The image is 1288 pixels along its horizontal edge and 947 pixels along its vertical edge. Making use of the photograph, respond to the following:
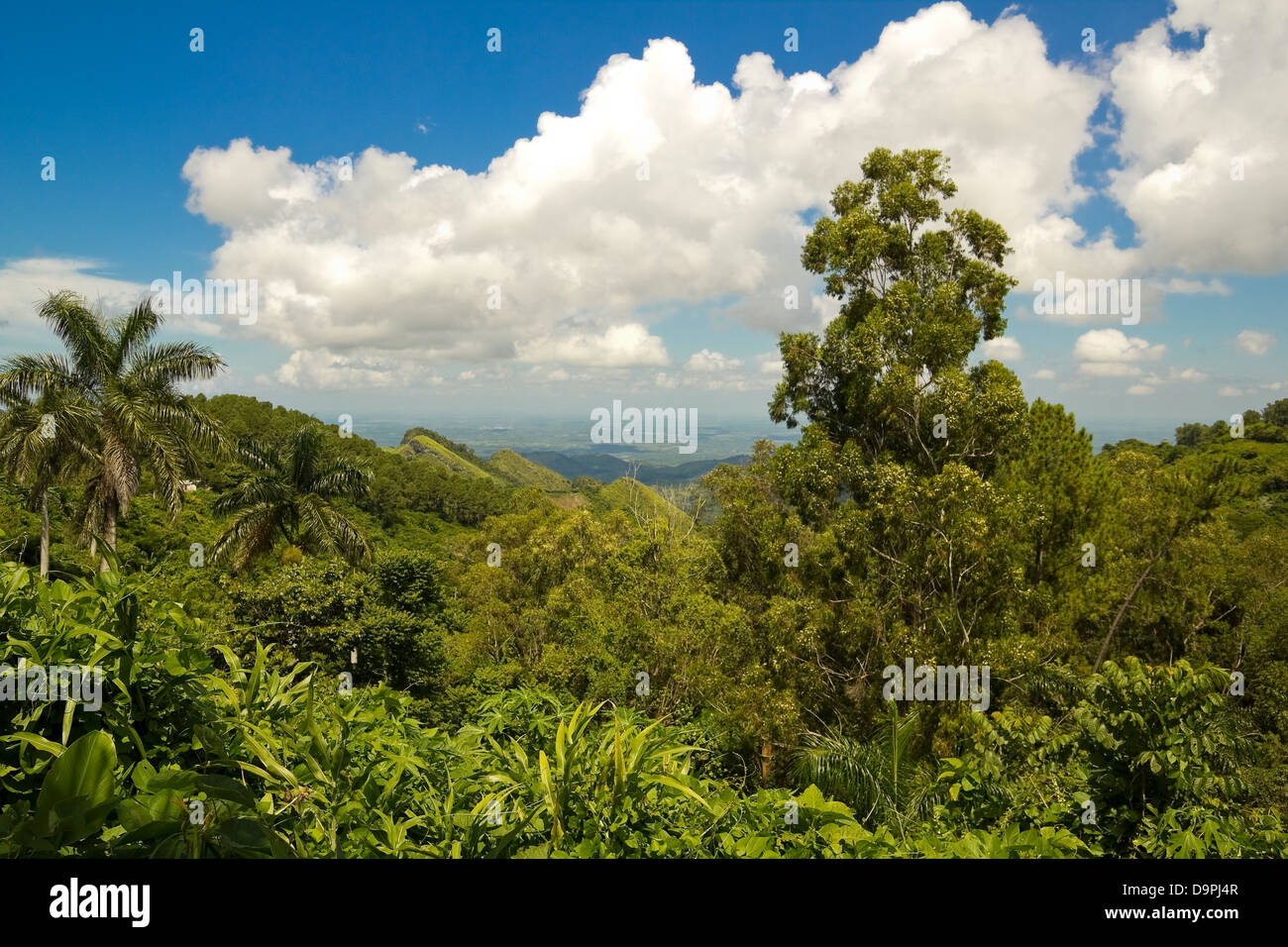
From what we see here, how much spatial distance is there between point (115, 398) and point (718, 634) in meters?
14.5

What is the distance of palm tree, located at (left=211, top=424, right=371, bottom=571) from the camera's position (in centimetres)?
1789

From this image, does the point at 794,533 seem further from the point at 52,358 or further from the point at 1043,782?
the point at 52,358

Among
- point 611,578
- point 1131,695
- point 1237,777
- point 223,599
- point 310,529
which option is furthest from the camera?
point 611,578

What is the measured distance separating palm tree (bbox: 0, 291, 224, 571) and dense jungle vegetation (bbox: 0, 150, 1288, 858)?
0.07m
